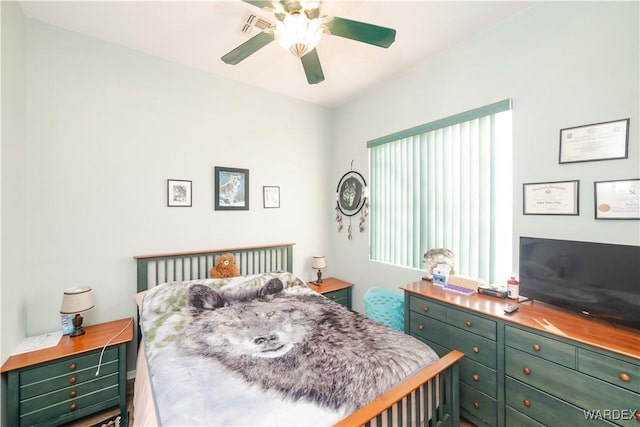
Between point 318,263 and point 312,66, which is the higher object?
point 312,66

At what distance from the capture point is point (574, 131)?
171 centimetres

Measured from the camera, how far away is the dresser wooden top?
1.32 m

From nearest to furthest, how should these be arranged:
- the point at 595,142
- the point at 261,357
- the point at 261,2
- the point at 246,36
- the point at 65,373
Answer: the point at 261,2, the point at 261,357, the point at 595,142, the point at 65,373, the point at 246,36

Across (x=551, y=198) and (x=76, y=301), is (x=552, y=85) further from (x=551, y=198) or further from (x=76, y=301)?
(x=76, y=301)

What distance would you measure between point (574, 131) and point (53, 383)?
12.7ft

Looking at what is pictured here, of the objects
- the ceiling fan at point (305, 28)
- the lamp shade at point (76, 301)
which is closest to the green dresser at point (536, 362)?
the ceiling fan at point (305, 28)

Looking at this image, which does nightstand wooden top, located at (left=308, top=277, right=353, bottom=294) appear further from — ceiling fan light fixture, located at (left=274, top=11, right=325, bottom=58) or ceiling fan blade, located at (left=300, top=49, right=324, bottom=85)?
ceiling fan light fixture, located at (left=274, top=11, right=325, bottom=58)

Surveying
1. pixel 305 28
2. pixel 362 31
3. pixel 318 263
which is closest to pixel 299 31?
pixel 305 28

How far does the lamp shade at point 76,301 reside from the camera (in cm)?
193

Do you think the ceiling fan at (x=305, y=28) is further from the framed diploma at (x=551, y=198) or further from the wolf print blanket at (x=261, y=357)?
the wolf print blanket at (x=261, y=357)

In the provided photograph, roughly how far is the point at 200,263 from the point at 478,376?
102 inches

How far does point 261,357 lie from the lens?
1.50 metres

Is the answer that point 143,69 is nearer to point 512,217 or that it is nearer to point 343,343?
point 343,343

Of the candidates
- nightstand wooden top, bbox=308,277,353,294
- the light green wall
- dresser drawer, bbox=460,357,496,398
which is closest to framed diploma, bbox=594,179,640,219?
the light green wall
